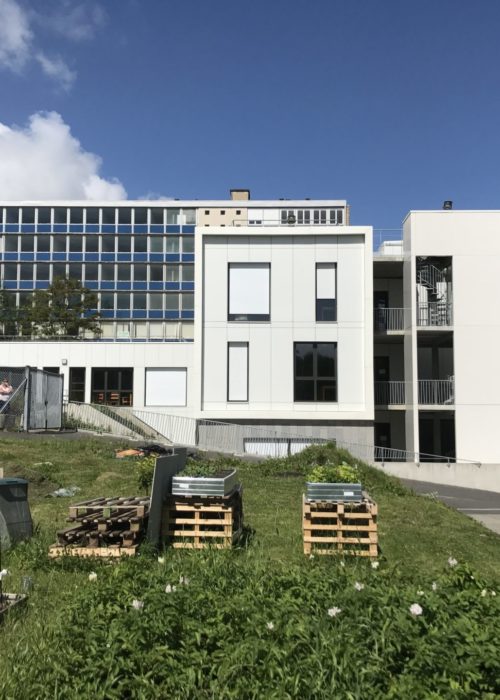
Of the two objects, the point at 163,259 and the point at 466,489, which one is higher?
the point at 163,259

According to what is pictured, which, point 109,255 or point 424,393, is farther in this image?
point 109,255

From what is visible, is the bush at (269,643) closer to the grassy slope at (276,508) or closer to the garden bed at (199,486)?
the grassy slope at (276,508)

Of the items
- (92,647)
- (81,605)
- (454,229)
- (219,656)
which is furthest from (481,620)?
(454,229)

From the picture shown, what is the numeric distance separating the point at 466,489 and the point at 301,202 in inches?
2619

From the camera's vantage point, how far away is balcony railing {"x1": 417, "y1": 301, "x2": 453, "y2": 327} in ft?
95.6

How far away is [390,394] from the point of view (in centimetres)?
3073

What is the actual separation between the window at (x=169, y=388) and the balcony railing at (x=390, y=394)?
34.3 ft

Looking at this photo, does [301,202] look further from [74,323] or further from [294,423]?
[294,423]

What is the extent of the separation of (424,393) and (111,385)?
55.9ft

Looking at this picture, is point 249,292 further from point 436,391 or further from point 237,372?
point 436,391

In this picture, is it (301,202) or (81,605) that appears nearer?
(81,605)

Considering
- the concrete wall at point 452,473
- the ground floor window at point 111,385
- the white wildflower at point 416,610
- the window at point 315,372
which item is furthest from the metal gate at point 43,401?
the white wildflower at point 416,610

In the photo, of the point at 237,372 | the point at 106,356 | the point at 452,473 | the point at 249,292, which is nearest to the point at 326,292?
the point at 249,292

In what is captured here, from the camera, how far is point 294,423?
2806 cm
